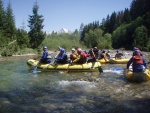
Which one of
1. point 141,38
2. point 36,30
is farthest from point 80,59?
point 141,38

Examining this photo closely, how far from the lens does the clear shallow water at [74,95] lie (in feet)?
24.2

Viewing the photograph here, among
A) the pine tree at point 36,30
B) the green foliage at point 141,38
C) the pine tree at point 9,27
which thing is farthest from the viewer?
the green foliage at point 141,38

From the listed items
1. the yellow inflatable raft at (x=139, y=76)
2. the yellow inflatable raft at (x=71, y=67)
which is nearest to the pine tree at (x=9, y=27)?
the yellow inflatable raft at (x=71, y=67)

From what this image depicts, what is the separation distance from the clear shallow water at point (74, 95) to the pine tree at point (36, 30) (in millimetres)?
36447

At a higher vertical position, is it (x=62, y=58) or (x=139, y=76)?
(x=62, y=58)

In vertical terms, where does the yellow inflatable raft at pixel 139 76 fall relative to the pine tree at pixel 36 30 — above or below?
below

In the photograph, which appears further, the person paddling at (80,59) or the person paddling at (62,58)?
the person paddling at (62,58)

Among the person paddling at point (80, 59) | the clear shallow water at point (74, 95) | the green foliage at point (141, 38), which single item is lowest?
the clear shallow water at point (74, 95)

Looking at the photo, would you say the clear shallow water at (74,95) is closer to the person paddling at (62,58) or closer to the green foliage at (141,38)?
the person paddling at (62,58)

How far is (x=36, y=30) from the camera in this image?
49.0 metres

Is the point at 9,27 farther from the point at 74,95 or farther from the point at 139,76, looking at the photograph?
the point at 74,95

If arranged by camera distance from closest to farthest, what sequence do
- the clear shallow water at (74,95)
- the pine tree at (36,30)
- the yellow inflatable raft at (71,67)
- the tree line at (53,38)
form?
the clear shallow water at (74,95)
the yellow inflatable raft at (71,67)
the tree line at (53,38)
the pine tree at (36,30)

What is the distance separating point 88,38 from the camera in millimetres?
81312

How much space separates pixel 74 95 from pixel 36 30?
41354 millimetres
